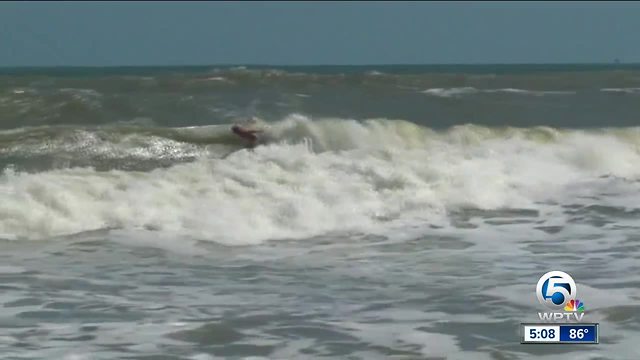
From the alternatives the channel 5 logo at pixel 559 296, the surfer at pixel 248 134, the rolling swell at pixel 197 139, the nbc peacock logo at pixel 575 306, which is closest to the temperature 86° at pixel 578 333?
the channel 5 logo at pixel 559 296

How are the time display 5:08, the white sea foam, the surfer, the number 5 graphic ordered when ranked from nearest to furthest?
the time display 5:08 → the number 5 graphic → the surfer → the white sea foam

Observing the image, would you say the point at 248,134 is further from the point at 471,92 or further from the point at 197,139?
the point at 471,92

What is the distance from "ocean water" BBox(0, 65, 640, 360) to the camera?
5.00 metres

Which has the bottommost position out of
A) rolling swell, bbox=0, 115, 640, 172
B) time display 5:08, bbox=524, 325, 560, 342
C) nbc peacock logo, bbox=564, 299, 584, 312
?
time display 5:08, bbox=524, 325, 560, 342

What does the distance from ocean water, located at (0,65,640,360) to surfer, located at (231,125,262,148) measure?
0.42 feet

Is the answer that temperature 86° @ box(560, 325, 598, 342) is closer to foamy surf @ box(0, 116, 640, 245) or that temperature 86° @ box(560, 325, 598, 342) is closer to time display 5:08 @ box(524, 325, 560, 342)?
time display 5:08 @ box(524, 325, 560, 342)

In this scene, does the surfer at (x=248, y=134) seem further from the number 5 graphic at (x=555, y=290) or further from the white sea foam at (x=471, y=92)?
the white sea foam at (x=471, y=92)

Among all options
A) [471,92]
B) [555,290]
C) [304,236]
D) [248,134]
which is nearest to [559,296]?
[555,290]

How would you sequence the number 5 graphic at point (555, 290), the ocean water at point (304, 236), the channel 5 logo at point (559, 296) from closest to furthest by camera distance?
the ocean water at point (304, 236), the channel 5 logo at point (559, 296), the number 5 graphic at point (555, 290)

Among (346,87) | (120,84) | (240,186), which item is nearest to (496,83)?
(346,87)

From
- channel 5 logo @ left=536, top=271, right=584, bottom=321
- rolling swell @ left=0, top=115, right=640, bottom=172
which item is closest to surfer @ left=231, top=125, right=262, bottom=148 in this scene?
rolling swell @ left=0, top=115, right=640, bottom=172

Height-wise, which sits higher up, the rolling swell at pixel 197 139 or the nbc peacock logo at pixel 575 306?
the rolling swell at pixel 197 139

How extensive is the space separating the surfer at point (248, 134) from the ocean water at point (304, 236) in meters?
0.13

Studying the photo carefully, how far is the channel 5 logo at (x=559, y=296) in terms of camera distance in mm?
5230
